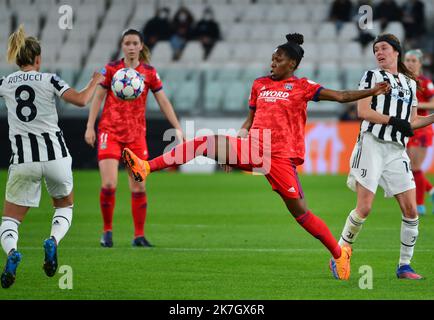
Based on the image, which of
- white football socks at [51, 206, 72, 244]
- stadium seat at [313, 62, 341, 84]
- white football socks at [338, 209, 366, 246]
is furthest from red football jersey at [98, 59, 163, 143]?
stadium seat at [313, 62, 341, 84]

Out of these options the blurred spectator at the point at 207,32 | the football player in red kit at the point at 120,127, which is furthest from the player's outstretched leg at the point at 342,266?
the blurred spectator at the point at 207,32

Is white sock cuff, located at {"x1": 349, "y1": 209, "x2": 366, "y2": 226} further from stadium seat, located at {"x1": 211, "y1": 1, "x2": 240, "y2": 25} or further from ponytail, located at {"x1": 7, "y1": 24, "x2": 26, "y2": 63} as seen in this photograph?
stadium seat, located at {"x1": 211, "y1": 1, "x2": 240, "y2": 25}

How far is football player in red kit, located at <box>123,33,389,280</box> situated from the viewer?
8297 millimetres

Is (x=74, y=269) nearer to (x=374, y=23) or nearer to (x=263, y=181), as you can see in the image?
(x=263, y=181)

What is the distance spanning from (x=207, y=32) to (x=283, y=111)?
1713 cm

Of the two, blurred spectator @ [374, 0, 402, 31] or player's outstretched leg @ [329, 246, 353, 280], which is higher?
blurred spectator @ [374, 0, 402, 31]

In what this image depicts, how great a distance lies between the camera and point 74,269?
9195 mm

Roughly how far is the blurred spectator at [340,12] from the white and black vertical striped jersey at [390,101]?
55.7 ft

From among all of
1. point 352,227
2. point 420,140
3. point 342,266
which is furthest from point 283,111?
point 420,140

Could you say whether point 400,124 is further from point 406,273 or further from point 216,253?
point 216,253

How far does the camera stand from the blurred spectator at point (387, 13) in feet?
82.2

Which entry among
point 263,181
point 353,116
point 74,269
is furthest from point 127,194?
point 74,269

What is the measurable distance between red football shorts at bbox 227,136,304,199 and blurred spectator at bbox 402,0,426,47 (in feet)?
57.1

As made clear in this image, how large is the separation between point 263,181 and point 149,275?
1251cm
